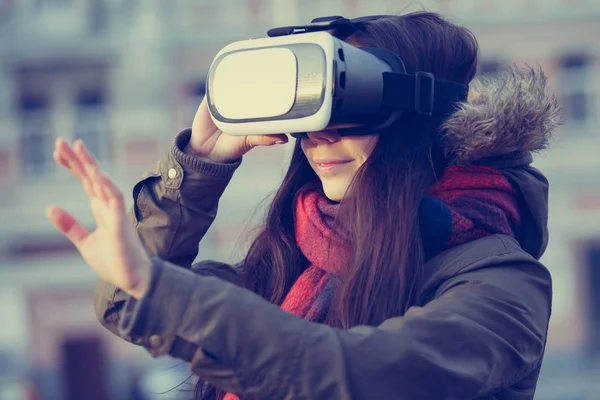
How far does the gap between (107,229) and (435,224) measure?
51cm

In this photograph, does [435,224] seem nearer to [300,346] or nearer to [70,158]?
[300,346]

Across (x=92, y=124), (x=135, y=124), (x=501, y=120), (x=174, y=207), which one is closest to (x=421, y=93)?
(x=501, y=120)

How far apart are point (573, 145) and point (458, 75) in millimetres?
10280

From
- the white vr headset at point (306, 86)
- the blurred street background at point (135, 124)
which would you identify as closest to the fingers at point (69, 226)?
the white vr headset at point (306, 86)

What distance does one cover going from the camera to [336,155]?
1.58m

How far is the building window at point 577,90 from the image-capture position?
1159 cm

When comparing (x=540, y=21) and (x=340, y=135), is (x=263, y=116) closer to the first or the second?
(x=340, y=135)

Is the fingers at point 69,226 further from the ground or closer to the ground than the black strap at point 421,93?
closer to the ground

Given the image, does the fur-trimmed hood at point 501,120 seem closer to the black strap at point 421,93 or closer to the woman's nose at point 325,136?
the black strap at point 421,93

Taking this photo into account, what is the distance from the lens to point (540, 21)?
1150cm

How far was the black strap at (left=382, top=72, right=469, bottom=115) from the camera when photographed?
1.51 metres

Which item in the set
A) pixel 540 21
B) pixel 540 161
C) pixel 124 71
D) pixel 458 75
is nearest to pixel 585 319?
pixel 540 161

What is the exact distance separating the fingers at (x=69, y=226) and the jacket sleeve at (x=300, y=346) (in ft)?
0.31

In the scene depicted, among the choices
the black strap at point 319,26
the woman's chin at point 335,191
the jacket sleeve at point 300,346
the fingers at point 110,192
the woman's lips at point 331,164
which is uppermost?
the black strap at point 319,26
